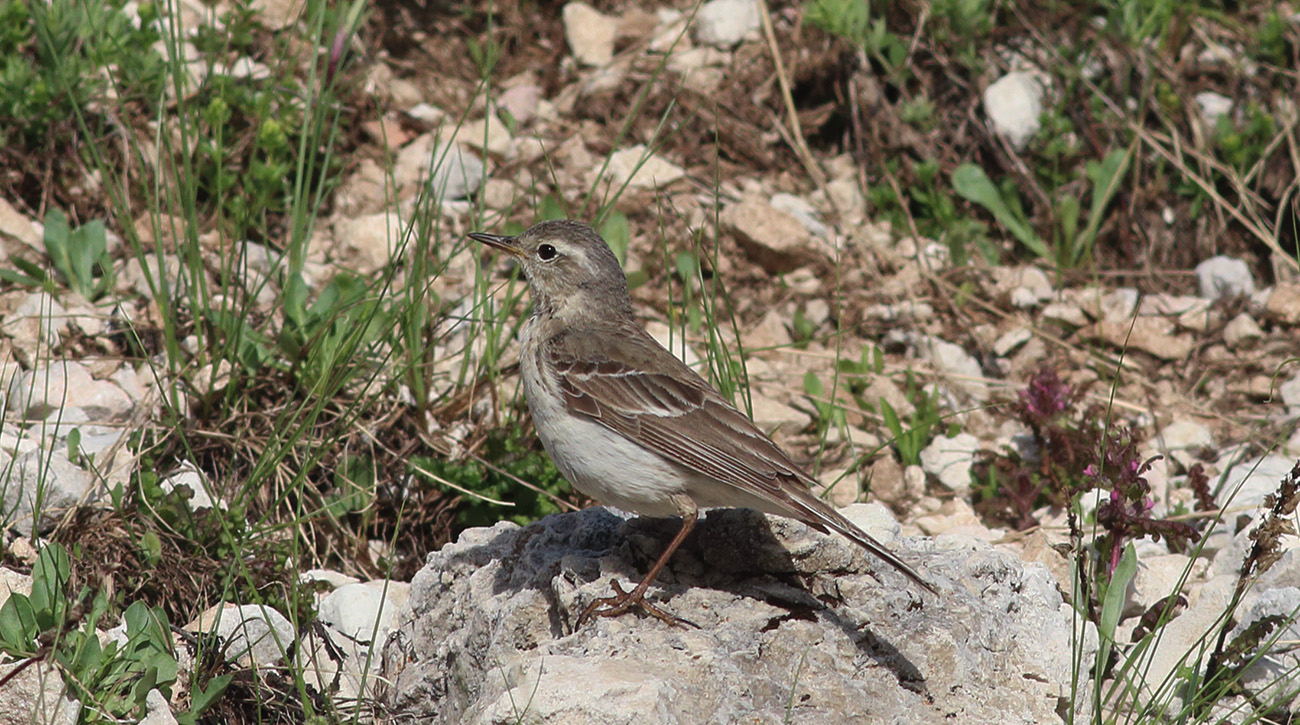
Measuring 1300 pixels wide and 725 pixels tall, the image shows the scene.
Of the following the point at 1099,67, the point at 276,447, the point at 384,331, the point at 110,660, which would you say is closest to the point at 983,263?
the point at 1099,67

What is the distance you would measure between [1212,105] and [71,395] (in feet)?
26.6

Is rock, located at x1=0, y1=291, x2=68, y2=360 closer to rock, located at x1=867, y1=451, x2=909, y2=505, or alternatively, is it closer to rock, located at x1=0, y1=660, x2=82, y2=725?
rock, located at x1=0, y1=660, x2=82, y2=725

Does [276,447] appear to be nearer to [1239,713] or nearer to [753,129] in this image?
[1239,713]

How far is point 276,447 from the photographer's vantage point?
6.23 m

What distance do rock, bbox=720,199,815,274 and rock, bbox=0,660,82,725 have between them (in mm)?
5613

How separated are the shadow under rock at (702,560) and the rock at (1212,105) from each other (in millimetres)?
6261

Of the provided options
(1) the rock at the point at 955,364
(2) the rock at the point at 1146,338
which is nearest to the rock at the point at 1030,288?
(2) the rock at the point at 1146,338

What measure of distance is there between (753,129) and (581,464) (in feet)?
17.5

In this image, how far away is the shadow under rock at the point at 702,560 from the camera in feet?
16.3

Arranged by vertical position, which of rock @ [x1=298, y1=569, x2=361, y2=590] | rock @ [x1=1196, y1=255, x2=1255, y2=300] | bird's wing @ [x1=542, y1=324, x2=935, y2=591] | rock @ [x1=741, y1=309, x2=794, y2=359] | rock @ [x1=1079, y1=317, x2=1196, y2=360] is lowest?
rock @ [x1=298, y1=569, x2=361, y2=590]

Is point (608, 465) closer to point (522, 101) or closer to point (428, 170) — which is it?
point (428, 170)

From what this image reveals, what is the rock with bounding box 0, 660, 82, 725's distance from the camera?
4.63m

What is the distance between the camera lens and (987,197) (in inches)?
378

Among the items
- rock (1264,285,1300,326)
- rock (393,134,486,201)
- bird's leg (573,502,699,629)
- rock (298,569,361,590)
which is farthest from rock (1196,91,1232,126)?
rock (298,569,361,590)
